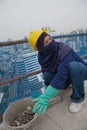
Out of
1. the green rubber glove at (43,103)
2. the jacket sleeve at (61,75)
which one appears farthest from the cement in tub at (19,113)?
the jacket sleeve at (61,75)

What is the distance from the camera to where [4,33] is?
150 inches

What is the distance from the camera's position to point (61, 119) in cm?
104

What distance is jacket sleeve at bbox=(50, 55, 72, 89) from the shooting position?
988mm

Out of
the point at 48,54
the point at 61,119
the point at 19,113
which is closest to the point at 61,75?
the point at 48,54

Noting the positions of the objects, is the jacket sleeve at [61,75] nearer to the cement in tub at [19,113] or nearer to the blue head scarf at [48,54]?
the blue head scarf at [48,54]

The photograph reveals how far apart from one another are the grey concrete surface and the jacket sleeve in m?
0.22

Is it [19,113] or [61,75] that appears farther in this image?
[19,113]

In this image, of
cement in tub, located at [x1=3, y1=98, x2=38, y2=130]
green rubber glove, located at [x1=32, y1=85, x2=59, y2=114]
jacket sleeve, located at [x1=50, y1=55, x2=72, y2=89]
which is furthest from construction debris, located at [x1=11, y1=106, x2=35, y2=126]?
jacket sleeve, located at [x1=50, y1=55, x2=72, y2=89]

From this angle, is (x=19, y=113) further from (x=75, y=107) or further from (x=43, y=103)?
(x=75, y=107)

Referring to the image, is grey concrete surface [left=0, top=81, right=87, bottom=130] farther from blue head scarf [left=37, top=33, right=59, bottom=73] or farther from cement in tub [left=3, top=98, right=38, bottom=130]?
blue head scarf [left=37, top=33, right=59, bottom=73]

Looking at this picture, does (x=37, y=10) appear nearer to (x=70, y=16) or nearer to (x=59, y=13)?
(x=59, y=13)

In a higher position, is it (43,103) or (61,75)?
(61,75)

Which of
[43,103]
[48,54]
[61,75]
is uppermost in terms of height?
[48,54]

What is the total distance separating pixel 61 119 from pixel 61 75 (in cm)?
31
